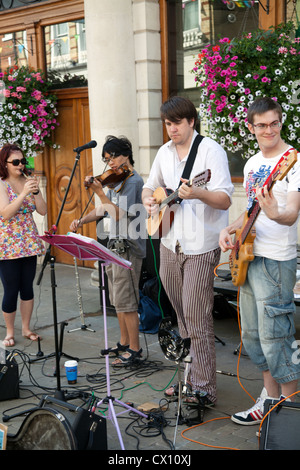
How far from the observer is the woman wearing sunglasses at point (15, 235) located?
5.46 m

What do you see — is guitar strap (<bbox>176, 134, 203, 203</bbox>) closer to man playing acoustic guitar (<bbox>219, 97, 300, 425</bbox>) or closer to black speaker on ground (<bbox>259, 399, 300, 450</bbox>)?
man playing acoustic guitar (<bbox>219, 97, 300, 425</bbox>)

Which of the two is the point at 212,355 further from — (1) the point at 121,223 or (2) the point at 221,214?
(1) the point at 121,223

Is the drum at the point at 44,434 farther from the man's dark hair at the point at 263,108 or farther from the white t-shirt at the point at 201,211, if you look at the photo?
the man's dark hair at the point at 263,108

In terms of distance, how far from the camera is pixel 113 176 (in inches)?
189

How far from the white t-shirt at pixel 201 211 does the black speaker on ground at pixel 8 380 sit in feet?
4.81

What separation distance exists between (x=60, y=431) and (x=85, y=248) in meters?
1.15

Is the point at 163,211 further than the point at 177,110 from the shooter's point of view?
Yes

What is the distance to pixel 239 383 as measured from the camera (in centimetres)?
456

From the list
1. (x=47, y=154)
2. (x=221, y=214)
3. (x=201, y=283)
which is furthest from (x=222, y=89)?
(x=47, y=154)

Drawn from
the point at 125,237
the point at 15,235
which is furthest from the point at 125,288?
the point at 15,235

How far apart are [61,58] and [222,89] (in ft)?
13.1

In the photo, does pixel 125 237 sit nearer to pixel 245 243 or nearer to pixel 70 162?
pixel 245 243

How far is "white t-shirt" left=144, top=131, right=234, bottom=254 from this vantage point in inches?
153

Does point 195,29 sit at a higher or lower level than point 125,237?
higher
